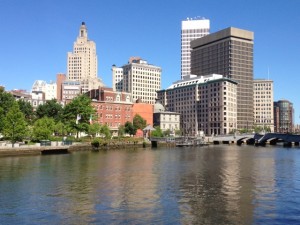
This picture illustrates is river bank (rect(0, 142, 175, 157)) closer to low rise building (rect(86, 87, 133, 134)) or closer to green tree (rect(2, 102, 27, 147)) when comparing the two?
green tree (rect(2, 102, 27, 147))

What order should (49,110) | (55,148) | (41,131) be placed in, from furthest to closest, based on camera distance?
(49,110) → (41,131) → (55,148)

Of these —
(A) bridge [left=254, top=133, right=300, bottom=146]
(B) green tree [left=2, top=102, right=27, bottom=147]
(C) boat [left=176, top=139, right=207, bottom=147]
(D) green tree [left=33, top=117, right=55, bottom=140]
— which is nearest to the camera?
(B) green tree [left=2, top=102, right=27, bottom=147]

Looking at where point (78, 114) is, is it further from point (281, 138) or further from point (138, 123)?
point (281, 138)

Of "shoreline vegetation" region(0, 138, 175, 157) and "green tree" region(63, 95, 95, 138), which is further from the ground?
"green tree" region(63, 95, 95, 138)

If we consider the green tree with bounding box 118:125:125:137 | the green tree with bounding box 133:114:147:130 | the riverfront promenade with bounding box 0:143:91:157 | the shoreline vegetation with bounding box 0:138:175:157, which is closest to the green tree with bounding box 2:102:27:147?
the shoreline vegetation with bounding box 0:138:175:157

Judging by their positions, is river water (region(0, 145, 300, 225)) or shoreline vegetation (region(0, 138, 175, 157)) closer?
river water (region(0, 145, 300, 225))

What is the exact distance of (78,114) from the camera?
138 meters

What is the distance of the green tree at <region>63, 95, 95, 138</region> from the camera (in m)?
140

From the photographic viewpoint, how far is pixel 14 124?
360 ft

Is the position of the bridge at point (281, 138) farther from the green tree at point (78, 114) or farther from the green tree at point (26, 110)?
the green tree at point (26, 110)

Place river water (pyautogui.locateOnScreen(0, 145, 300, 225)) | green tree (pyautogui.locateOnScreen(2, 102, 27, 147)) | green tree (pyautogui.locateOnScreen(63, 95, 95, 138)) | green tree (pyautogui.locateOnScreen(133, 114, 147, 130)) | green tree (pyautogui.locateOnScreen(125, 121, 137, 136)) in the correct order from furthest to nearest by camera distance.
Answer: green tree (pyautogui.locateOnScreen(133, 114, 147, 130)) < green tree (pyautogui.locateOnScreen(125, 121, 137, 136)) < green tree (pyautogui.locateOnScreen(63, 95, 95, 138)) < green tree (pyautogui.locateOnScreen(2, 102, 27, 147)) < river water (pyautogui.locateOnScreen(0, 145, 300, 225))

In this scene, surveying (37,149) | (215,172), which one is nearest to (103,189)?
(215,172)

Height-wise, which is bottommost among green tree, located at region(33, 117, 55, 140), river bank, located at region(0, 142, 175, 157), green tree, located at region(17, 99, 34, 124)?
river bank, located at region(0, 142, 175, 157)

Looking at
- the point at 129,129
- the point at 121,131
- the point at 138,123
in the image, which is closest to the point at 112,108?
the point at 138,123
